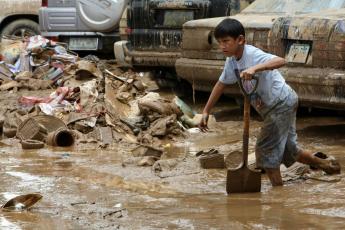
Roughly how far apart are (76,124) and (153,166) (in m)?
2.15

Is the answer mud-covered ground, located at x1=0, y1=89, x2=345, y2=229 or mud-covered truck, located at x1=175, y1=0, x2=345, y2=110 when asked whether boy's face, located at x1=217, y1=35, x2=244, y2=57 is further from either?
mud-covered truck, located at x1=175, y1=0, x2=345, y2=110

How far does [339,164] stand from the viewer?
661 centimetres

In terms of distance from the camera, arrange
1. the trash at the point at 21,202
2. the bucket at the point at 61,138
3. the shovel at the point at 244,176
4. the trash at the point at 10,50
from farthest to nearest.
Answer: the trash at the point at 10,50 → the bucket at the point at 61,138 → the shovel at the point at 244,176 → the trash at the point at 21,202

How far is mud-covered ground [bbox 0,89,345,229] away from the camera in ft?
16.7

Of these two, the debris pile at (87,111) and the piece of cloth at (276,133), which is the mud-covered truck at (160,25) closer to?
the debris pile at (87,111)

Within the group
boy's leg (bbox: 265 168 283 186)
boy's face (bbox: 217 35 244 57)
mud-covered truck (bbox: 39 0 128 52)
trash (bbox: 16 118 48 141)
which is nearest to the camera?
boy's face (bbox: 217 35 244 57)

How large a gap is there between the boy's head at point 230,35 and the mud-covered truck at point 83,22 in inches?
313

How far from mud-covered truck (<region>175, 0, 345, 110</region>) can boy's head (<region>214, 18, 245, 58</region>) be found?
1.89 meters

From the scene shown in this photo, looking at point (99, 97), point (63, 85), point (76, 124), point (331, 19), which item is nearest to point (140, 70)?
point (63, 85)

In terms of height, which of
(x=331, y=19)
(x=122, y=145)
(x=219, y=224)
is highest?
(x=331, y=19)

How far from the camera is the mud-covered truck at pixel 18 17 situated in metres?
15.4

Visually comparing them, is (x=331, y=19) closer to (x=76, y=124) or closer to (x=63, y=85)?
(x=76, y=124)

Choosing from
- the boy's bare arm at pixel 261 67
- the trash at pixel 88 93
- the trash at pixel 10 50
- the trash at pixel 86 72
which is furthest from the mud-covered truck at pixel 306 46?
the trash at pixel 10 50

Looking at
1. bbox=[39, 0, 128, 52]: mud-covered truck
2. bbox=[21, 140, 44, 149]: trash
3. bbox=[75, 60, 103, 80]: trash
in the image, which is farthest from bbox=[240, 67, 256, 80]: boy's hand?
bbox=[39, 0, 128, 52]: mud-covered truck
